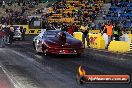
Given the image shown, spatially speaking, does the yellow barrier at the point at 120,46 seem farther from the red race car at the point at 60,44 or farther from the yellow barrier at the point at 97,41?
the red race car at the point at 60,44

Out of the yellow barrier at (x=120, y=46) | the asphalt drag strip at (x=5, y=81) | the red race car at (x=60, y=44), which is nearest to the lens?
the asphalt drag strip at (x=5, y=81)

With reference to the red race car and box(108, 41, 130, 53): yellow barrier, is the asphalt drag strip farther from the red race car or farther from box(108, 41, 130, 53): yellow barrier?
box(108, 41, 130, 53): yellow barrier

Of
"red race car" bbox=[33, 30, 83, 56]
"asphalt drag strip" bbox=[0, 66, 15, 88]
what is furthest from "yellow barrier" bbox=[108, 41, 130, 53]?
"asphalt drag strip" bbox=[0, 66, 15, 88]

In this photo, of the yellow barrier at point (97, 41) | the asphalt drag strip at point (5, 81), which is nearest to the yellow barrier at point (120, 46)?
the yellow barrier at point (97, 41)

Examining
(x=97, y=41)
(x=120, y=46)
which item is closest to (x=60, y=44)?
(x=120, y=46)

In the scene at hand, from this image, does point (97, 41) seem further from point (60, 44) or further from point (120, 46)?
point (60, 44)

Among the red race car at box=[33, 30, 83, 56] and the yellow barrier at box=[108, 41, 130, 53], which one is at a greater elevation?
the red race car at box=[33, 30, 83, 56]

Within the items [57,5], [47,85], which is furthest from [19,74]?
[57,5]

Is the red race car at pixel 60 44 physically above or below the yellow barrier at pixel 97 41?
above

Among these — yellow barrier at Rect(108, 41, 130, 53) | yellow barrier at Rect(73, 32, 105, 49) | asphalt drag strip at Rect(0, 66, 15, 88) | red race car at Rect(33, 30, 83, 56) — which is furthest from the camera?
yellow barrier at Rect(73, 32, 105, 49)

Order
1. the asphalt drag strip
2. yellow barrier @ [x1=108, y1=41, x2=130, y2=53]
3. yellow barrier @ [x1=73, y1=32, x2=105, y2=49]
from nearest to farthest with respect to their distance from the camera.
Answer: the asphalt drag strip, yellow barrier @ [x1=108, y1=41, x2=130, y2=53], yellow barrier @ [x1=73, y1=32, x2=105, y2=49]

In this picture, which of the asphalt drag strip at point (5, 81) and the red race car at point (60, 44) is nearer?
the asphalt drag strip at point (5, 81)

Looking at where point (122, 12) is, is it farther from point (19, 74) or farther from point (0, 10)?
point (19, 74)

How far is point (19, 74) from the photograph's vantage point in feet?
41.4
